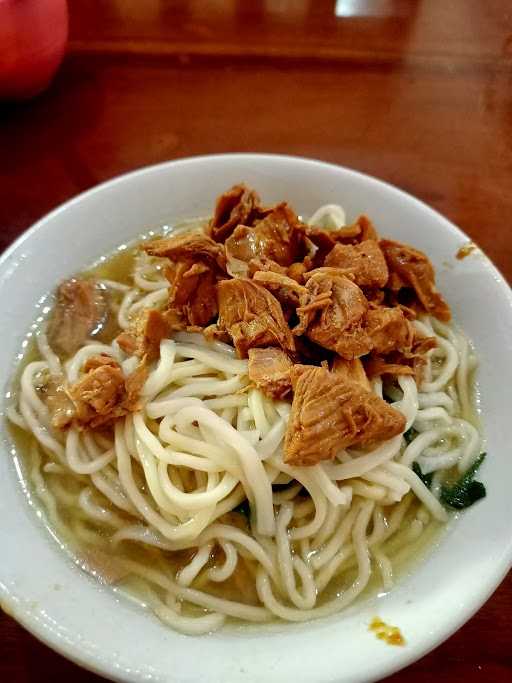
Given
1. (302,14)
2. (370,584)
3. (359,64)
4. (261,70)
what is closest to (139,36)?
(261,70)

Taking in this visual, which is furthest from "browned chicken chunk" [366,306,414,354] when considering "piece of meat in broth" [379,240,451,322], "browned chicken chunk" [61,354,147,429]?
"browned chicken chunk" [61,354,147,429]

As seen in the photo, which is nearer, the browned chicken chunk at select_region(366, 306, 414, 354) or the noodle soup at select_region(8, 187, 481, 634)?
the noodle soup at select_region(8, 187, 481, 634)

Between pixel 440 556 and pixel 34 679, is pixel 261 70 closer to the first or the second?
pixel 440 556

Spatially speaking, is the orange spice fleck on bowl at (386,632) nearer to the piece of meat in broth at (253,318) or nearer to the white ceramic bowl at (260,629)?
the white ceramic bowl at (260,629)

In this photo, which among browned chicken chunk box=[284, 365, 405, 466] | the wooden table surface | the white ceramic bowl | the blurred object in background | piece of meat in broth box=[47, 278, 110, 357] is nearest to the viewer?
the white ceramic bowl

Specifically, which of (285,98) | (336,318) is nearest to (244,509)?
(336,318)

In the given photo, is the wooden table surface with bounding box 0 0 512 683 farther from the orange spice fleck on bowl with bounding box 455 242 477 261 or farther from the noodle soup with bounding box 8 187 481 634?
the noodle soup with bounding box 8 187 481 634
